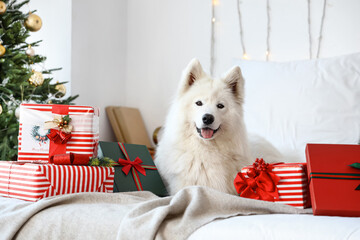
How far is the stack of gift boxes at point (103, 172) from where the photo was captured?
136cm

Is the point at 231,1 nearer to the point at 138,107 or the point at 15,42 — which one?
the point at 138,107

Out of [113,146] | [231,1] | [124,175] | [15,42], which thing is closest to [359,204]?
[124,175]

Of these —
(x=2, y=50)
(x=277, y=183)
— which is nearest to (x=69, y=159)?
(x=277, y=183)

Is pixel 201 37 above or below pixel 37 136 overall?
above

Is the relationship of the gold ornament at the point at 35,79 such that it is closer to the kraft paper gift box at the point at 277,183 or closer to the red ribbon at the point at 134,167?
the red ribbon at the point at 134,167

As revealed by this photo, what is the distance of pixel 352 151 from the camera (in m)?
1.43

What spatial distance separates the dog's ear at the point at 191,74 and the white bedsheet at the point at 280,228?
958 mm

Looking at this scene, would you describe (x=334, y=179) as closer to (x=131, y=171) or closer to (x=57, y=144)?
(x=131, y=171)

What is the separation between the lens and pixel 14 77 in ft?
7.78

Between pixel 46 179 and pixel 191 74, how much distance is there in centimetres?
91

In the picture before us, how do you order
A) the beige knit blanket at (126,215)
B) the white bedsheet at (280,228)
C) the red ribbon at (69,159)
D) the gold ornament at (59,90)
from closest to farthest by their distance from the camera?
the white bedsheet at (280,228) < the beige knit blanket at (126,215) < the red ribbon at (69,159) < the gold ornament at (59,90)

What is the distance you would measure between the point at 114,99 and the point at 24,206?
2206 millimetres

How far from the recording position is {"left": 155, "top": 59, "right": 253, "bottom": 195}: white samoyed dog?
1.86m

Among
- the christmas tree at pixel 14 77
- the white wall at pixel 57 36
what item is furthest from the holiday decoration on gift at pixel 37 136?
the white wall at pixel 57 36
